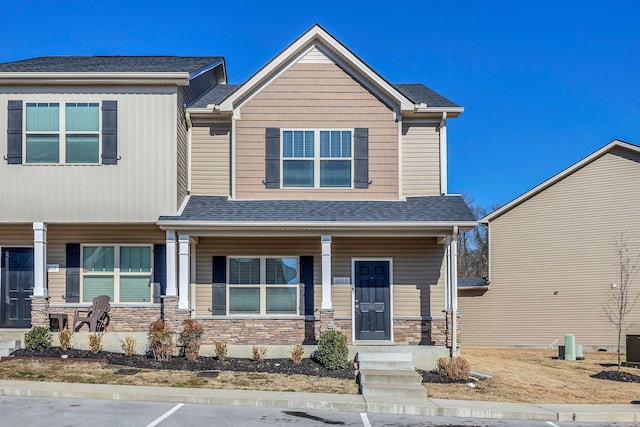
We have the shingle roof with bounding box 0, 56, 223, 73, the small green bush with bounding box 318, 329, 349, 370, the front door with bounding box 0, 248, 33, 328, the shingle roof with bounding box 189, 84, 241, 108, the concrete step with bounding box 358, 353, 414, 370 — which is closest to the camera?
Answer: the concrete step with bounding box 358, 353, 414, 370

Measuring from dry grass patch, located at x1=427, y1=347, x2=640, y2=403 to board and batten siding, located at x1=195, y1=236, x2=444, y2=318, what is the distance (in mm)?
2040

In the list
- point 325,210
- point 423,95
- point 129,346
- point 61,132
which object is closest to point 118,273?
point 129,346

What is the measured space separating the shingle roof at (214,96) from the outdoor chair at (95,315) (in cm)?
539

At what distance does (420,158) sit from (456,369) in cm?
565

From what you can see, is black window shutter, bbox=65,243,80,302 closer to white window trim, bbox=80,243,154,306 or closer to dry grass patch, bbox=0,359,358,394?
white window trim, bbox=80,243,154,306

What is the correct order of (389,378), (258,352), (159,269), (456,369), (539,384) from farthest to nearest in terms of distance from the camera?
(159,269) → (258,352) → (539,384) → (456,369) → (389,378)

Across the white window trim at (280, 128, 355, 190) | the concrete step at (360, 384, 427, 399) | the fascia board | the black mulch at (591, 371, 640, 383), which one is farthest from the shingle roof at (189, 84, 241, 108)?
the black mulch at (591, 371, 640, 383)

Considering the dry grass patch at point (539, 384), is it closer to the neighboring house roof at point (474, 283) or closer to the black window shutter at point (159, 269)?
the neighboring house roof at point (474, 283)

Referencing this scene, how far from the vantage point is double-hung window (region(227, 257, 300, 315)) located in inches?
649

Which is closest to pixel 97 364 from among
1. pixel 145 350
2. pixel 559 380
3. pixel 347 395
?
pixel 145 350

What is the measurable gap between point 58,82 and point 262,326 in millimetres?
7394

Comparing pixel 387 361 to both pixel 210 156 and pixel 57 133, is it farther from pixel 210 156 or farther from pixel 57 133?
pixel 57 133

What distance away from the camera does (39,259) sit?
611 inches

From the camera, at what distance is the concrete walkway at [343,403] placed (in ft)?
35.5
